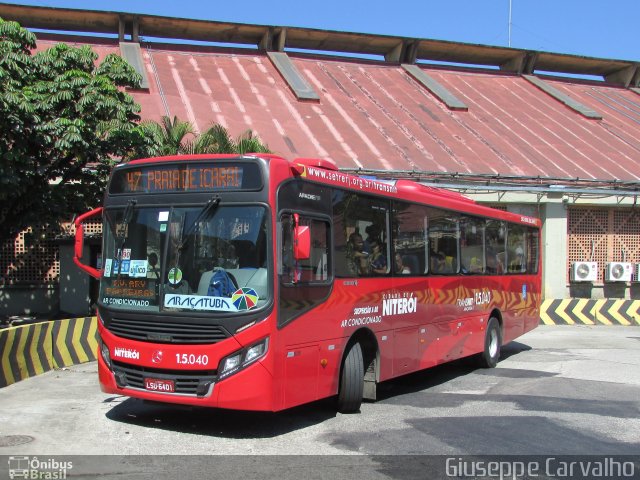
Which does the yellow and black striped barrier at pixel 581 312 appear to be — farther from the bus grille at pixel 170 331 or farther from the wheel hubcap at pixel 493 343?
the bus grille at pixel 170 331

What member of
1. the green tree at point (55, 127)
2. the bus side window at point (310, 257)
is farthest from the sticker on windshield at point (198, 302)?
the green tree at point (55, 127)

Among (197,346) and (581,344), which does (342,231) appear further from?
(581,344)

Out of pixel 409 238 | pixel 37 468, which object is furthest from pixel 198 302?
pixel 409 238

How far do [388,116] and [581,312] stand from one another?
429 inches

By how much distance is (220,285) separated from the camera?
706cm

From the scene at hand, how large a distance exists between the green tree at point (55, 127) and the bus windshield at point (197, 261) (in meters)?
6.42

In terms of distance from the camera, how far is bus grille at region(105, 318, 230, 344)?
7.00 meters

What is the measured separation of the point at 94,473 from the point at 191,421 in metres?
2.17

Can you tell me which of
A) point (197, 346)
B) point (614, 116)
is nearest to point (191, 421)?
point (197, 346)

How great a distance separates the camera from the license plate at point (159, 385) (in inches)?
280

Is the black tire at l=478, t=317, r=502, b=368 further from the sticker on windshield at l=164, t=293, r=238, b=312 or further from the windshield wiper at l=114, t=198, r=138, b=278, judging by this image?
the windshield wiper at l=114, t=198, r=138, b=278

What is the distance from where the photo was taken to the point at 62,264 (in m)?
17.9

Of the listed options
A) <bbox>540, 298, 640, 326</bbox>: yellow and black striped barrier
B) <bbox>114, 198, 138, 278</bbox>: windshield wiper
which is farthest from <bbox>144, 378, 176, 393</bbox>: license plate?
<bbox>540, 298, 640, 326</bbox>: yellow and black striped barrier

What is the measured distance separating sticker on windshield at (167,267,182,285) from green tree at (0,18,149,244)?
6.92 metres
